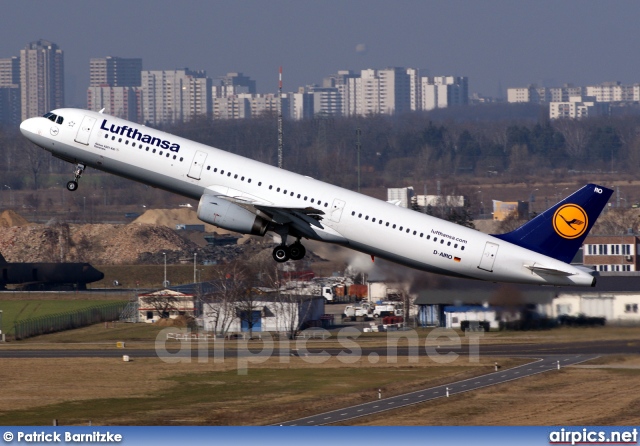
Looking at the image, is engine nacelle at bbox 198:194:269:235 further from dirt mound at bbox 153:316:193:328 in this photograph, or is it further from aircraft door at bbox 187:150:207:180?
dirt mound at bbox 153:316:193:328

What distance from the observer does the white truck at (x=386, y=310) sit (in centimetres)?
10639

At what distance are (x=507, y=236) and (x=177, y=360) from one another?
3327 cm

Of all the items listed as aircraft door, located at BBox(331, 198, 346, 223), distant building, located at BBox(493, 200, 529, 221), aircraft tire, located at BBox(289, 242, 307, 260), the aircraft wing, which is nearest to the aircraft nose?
the aircraft wing

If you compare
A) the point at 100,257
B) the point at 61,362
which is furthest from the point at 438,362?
the point at 100,257

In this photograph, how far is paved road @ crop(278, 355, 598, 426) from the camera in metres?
68.2

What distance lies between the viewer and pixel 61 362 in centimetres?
8881

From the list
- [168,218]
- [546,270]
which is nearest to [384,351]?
[546,270]

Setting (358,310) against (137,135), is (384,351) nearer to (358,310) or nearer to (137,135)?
(358,310)

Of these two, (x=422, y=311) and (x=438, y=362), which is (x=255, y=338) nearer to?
(x=422, y=311)

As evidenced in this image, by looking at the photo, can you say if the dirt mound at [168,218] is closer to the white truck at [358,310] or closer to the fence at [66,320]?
the fence at [66,320]

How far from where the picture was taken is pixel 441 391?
2938 inches

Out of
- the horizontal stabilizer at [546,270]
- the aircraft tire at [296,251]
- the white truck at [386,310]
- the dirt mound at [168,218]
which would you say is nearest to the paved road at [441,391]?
the aircraft tire at [296,251]

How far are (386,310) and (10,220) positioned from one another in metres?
89.2

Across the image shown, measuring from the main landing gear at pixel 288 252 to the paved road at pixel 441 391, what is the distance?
956 centimetres
